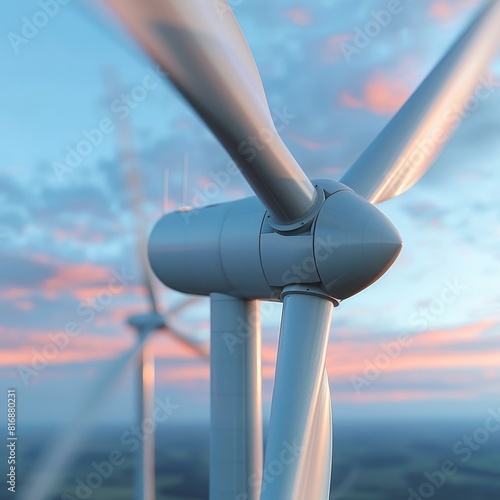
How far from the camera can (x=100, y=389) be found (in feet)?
40.9

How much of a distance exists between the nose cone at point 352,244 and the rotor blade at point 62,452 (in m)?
4.15

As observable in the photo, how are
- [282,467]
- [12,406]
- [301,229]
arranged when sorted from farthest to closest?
[12,406] < [301,229] < [282,467]

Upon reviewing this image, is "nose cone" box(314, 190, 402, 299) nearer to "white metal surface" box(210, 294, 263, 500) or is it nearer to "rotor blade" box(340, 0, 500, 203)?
"white metal surface" box(210, 294, 263, 500)

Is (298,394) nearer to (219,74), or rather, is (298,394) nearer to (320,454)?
(320,454)

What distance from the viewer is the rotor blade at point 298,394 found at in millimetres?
10148

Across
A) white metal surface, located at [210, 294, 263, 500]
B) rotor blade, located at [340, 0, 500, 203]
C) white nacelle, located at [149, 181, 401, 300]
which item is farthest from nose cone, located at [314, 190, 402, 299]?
rotor blade, located at [340, 0, 500, 203]

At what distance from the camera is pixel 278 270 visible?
36.3 feet

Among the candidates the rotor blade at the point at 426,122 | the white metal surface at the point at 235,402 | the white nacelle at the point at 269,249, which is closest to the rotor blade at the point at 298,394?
the white nacelle at the point at 269,249

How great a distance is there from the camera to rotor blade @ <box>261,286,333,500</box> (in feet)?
33.3

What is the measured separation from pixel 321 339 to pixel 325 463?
178 cm

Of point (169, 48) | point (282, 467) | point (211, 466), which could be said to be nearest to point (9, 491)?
point (211, 466)

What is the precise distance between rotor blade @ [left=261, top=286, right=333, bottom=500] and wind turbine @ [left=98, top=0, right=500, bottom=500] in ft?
0.05

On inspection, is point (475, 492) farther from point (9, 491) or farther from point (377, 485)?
point (9, 491)

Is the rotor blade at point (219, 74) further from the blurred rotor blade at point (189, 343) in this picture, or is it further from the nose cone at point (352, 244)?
the blurred rotor blade at point (189, 343)
